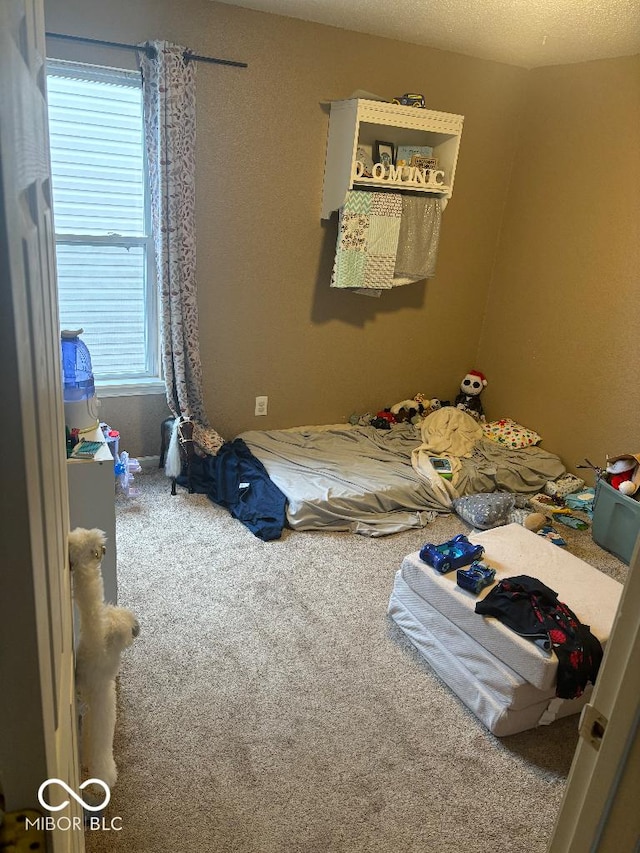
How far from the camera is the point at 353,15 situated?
290 cm

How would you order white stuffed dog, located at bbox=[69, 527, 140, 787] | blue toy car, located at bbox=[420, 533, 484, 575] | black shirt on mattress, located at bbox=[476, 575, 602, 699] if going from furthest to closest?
blue toy car, located at bbox=[420, 533, 484, 575] → black shirt on mattress, located at bbox=[476, 575, 602, 699] → white stuffed dog, located at bbox=[69, 527, 140, 787]

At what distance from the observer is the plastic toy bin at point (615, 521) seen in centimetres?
289

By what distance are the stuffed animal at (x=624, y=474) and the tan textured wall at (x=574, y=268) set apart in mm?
314

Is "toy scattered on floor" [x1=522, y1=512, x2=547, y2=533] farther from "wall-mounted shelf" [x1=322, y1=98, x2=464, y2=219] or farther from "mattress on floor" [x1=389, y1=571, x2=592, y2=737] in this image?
"wall-mounted shelf" [x1=322, y1=98, x2=464, y2=219]

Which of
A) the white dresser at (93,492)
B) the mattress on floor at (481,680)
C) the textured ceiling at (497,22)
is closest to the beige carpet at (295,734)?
the mattress on floor at (481,680)

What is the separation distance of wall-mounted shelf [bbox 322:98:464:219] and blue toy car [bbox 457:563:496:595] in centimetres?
205

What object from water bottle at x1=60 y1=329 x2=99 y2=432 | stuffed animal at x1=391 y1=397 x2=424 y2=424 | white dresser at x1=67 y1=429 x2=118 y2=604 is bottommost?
stuffed animal at x1=391 y1=397 x2=424 y2=424

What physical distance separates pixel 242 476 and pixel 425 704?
1528 mm

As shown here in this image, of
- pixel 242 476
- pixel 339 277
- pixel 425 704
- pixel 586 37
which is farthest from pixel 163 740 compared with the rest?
pixel 586 37

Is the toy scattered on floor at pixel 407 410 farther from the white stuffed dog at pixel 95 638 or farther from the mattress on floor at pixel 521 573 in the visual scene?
the white stuffed dog at pixel 95 638

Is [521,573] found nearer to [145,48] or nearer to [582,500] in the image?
[582,500]

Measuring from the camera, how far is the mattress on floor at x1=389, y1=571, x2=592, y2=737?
6.12ft

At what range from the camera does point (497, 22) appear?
112 inches

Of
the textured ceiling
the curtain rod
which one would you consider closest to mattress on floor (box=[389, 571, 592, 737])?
the textured ceiling
